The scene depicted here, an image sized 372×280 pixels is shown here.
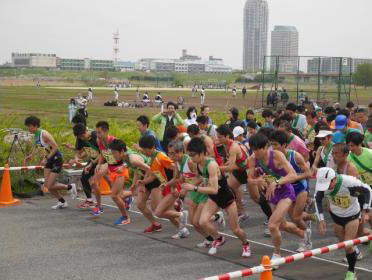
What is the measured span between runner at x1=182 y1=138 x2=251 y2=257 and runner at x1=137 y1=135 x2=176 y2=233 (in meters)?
0.96

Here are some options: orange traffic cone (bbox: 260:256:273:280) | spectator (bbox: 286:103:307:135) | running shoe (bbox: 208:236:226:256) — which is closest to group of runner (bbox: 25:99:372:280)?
running shoe (bbox: 208:236:226:256)

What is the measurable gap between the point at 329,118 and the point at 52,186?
6.27m

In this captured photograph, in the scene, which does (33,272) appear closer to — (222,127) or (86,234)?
(86,234)

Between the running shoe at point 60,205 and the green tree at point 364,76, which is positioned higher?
the green tree at point 364,76

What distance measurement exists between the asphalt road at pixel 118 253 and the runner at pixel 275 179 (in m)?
0.56

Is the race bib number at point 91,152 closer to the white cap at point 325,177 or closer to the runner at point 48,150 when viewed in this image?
the runner at point 48,150

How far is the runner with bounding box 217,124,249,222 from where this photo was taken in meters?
9.24

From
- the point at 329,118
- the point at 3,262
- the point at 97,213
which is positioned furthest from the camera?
the point at 329,118

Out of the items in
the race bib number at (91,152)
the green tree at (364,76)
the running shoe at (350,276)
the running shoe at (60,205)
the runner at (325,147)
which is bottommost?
the running shoe at (60,205)

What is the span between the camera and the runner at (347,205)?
21.9 ft

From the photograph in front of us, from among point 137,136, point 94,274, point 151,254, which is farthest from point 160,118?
point 94,274

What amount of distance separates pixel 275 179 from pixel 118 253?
97.1 inches

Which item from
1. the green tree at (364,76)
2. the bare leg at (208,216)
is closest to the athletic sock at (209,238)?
the bare leg at (208,216)

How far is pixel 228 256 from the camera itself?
26.9ft
